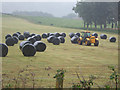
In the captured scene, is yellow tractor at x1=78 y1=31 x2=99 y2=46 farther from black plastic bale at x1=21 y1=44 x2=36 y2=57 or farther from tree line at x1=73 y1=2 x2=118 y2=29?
tree line at x1=73 y1=2 x2=118 y2=29

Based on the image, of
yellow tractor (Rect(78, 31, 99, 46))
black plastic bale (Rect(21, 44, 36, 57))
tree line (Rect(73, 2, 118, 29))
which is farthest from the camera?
tree line (Rect(73, 2, 118, 29))

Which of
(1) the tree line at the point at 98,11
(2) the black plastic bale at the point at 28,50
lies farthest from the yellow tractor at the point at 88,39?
(1) the tree line at the point at 98,11

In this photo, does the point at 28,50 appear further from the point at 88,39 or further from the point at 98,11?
the point at 98,11

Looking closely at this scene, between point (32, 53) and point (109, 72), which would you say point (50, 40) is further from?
point (109, 72)

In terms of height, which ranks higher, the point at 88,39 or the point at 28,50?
the point at 88,39

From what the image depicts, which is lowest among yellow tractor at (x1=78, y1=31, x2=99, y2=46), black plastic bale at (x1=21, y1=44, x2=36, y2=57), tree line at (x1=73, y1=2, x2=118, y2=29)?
black plastic bale at (x1=21, y1=44, x2=36, y2=57)

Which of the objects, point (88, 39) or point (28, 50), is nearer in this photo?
point (28, 50)

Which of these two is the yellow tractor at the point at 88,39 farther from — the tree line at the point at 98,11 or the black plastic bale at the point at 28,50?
the tree line at the point at 98,11

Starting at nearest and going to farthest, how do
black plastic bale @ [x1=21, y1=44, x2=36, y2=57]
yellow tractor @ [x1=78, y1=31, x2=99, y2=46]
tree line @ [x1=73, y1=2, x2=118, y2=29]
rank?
black plastic bale @ [x1=21, y1=44, x2=36, y2=57]
yellow tractor @ [x1=78, y1=31, x2=99, y2=46]
tree line @ [x1=73, y1=2, x2=118, y2=29]

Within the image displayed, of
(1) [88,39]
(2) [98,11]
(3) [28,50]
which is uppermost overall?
(2) [98,11]

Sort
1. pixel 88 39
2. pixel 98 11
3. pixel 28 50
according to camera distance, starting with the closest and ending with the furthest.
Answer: pixel 28 50 < pixel 88 39 < pixel 98 11

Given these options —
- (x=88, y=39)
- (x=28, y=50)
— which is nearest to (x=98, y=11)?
(x=88, y=39)

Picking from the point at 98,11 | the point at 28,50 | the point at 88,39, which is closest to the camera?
the point at 28,50

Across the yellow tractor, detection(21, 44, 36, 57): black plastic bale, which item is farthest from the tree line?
detection(21, 44, 36, 57): black plastic bale
